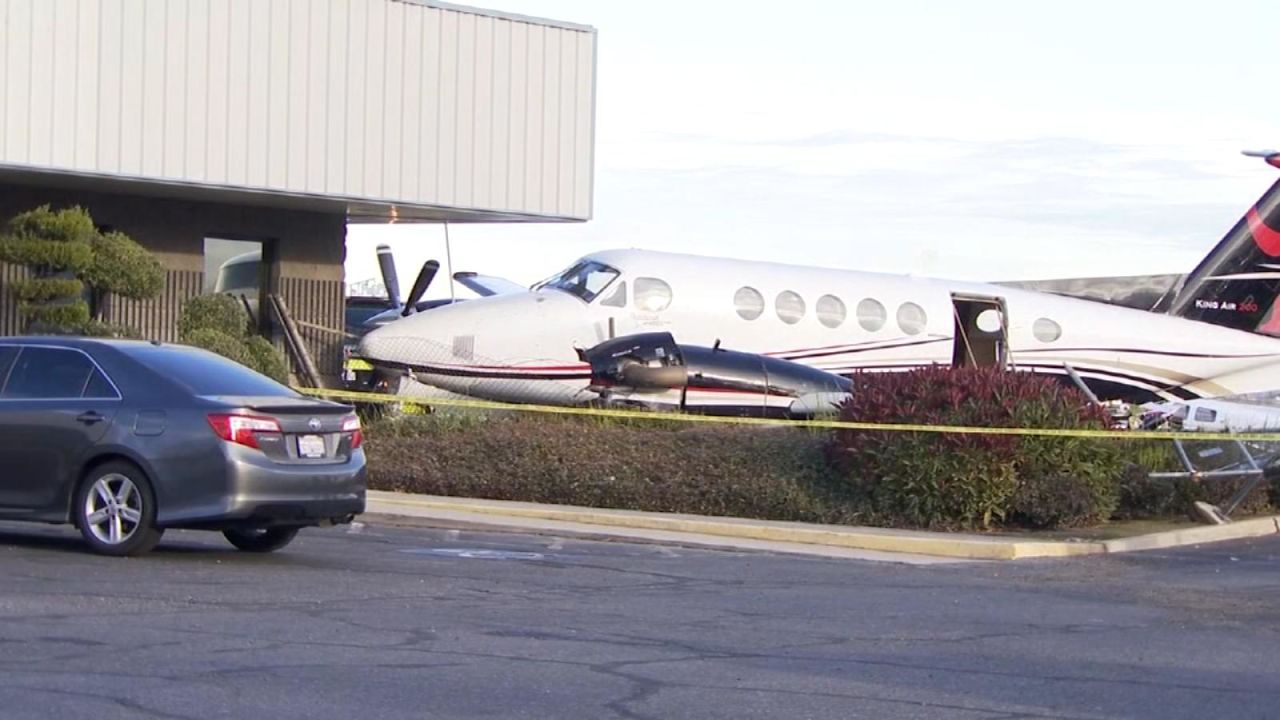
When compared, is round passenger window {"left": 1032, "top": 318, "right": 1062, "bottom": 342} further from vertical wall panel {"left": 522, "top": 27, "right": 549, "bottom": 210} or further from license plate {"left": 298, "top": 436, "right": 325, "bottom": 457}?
license plate {"left": 298, "top": 436, "right": 325, "bottom": 457}

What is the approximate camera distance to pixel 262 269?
30906 millimetres

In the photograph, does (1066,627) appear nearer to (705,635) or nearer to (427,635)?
(705,635)

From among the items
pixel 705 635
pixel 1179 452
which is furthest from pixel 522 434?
pixel 705 635

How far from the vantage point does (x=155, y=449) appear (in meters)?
13.0

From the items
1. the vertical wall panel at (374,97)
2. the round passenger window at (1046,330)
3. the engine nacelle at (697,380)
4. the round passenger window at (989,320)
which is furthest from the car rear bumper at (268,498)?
the round passenger window at (1046,330)

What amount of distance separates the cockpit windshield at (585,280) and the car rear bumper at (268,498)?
12779 mm

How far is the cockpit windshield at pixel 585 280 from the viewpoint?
26.2 meters

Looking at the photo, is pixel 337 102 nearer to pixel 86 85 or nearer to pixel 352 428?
pixel 86 85

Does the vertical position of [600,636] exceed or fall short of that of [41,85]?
it falls short

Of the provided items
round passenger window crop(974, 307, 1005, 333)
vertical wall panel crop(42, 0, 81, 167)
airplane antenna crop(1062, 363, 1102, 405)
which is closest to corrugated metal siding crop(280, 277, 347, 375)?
vertical wall panel crop(42, 0, 81, 167)

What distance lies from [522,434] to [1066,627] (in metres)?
10.3

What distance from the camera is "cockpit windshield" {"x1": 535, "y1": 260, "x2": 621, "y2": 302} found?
26250 mm

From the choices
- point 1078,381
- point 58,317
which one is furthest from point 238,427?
point 58,317

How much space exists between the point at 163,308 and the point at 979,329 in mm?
12567
